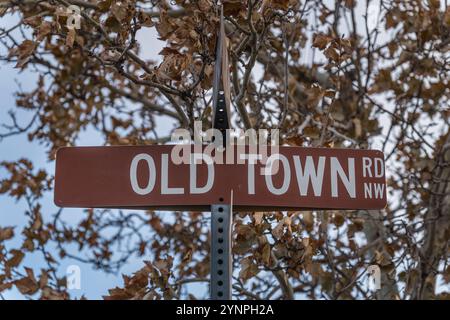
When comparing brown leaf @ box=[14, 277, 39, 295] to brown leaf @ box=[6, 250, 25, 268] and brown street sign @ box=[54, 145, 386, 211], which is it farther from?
brown street sign @ box=[54, 145, 386, 211]

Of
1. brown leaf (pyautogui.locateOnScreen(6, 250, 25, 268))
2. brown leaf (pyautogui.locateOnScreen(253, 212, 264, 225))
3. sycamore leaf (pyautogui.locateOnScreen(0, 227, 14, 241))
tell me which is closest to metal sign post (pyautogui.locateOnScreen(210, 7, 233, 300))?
brown leaf (pyautogui.locateOnScreen(253, 212, 264, 225))

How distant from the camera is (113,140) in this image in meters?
5.11

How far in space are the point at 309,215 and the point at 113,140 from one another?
1.88 m

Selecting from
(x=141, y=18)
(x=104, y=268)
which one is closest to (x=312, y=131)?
(x=141, y=18)

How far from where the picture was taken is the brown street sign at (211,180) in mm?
1922

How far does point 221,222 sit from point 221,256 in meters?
0.10

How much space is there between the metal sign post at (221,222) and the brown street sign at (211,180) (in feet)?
0.21

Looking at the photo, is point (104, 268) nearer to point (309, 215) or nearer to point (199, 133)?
point (309, 215)

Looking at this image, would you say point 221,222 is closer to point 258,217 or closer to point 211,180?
point 211,180

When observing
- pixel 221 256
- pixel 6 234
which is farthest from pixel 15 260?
pixel 221 256

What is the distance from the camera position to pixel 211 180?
1911 millimetres

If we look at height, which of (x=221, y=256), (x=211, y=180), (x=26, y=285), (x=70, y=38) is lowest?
(x=221, y=256)

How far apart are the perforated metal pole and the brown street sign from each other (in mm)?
86

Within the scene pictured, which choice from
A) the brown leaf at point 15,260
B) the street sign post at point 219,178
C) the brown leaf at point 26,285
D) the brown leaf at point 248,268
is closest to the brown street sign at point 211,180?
the street sign post at point 219,178
